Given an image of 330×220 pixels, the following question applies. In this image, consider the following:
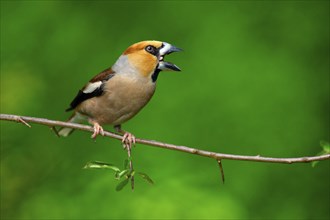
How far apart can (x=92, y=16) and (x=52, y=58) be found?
21.3 inches

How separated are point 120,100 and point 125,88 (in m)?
0.06

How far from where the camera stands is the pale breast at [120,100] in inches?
116

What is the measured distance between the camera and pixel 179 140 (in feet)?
15.2

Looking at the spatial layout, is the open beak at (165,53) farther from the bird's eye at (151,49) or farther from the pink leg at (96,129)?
the pink leg at (96,129)

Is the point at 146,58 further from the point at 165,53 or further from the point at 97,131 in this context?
the point at 97,131

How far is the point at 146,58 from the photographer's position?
2900 mm

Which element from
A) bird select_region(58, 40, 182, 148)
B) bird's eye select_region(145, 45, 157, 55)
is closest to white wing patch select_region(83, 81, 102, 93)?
bird select_region(58, 40, 182, 148)

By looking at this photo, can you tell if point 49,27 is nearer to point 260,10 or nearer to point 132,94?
point 260,10

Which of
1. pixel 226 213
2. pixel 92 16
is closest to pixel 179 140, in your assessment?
pixel 226 213

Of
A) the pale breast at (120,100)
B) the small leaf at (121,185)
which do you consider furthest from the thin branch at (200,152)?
the pale breast at (120,100)

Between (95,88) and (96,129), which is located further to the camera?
(95,88)

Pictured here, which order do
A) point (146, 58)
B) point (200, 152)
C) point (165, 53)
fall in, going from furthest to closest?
point (146, 58)
point (165, 53)
point (200, 152)

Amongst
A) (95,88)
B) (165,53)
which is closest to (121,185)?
(165,53)

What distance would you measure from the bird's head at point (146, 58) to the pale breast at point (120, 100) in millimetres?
45
